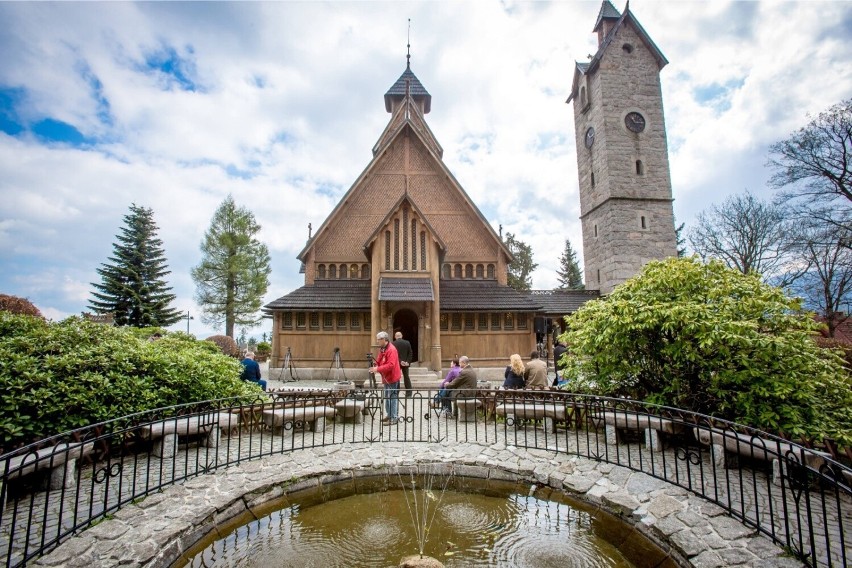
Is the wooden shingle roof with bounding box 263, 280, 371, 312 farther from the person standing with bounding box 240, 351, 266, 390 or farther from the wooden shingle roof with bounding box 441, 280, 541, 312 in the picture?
the person standing with bounding box 240, 351, 266, 390

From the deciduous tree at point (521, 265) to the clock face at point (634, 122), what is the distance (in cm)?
1834

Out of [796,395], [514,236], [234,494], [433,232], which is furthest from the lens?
[514,236]

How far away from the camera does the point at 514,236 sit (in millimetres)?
42906

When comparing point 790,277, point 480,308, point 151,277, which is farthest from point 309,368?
point 790,277

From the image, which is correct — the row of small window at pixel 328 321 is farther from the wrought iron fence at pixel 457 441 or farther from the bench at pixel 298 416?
the bench at pixel 298 416

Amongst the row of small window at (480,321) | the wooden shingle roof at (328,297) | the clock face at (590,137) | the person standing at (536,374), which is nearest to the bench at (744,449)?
the person standing at (536,374)

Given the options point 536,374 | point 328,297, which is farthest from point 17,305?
point 536,374

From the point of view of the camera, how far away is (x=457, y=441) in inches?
287

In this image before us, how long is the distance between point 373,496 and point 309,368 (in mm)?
13397

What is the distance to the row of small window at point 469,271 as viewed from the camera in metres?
19.9

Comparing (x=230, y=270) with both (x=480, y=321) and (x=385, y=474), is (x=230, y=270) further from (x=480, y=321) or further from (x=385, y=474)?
(x=385, y=474)

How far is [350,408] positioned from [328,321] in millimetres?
9988

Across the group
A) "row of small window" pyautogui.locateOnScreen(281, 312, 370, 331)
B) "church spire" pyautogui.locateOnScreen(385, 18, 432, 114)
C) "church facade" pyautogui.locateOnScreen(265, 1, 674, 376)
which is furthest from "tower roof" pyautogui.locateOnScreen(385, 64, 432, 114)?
"row of small window" pyautogui.locateOnScreen(281, 312, 370, 331)

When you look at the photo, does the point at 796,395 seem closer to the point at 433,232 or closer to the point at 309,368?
the point at 433,232
